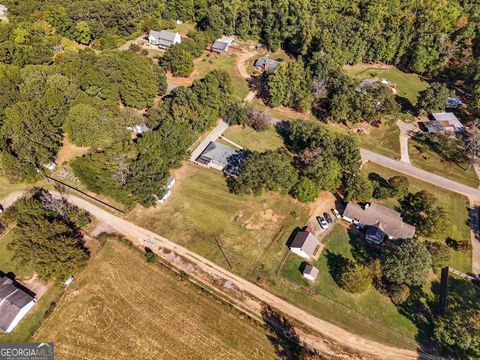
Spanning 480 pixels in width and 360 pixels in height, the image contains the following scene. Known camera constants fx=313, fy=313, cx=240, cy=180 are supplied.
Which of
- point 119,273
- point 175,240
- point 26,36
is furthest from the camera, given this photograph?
point 26,36

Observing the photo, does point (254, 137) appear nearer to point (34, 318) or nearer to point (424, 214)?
point (424, 214)

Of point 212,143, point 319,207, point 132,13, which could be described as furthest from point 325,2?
point 319,207

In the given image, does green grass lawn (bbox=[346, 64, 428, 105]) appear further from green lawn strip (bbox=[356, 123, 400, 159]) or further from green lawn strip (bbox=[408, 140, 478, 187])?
green lawn strip (bbox=[408, 140, 478, 187])

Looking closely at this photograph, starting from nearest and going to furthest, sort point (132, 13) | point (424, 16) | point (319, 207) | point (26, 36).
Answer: point (319, 207), point (26, 36), point (424, 16), point (132, 13)

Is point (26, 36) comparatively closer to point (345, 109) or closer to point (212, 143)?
point (212, 143)

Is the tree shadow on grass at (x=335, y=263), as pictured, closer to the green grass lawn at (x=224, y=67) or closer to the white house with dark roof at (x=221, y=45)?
the green grass lawn at (x=224, y=67)

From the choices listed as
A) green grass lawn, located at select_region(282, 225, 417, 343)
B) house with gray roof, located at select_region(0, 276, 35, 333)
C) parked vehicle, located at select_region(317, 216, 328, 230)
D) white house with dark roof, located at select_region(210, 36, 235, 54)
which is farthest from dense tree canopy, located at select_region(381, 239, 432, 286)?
white house with dark roof, located at select_region(210, 36, 235, 54)

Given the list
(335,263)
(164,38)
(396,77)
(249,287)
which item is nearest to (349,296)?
(335,263)
